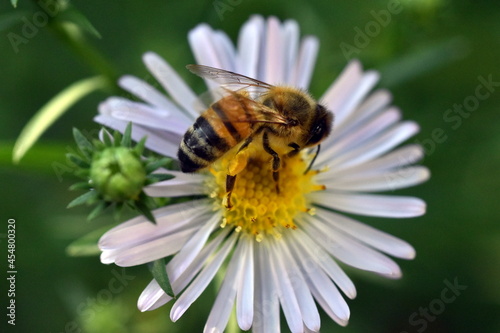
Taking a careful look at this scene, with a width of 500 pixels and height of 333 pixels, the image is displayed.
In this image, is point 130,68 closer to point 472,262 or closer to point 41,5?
point 41,5

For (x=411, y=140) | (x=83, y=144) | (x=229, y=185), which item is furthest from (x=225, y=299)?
(x=411, y=140)

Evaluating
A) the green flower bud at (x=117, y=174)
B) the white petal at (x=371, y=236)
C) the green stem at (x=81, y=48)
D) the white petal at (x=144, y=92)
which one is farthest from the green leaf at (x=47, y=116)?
the white petal at (x=371, y=236)

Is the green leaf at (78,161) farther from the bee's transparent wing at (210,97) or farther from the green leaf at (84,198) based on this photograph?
the bee's transparent wing at (210,97)

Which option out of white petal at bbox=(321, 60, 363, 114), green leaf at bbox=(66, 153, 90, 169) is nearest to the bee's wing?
green leaf at bbox=(66, 153, 90, 169)

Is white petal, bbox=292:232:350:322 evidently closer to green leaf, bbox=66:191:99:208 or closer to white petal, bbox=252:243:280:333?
white petal, bbox=252:243:280:333

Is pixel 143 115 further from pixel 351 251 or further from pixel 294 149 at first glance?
pixel 351 251

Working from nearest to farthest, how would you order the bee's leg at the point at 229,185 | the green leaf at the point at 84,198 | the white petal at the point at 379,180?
the green leaf at the point at 84,198
the bee's leg at the point at 229,185
the white petal at the point at 379,180

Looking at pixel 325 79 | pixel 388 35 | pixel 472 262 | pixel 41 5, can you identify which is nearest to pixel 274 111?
pixel 41 5

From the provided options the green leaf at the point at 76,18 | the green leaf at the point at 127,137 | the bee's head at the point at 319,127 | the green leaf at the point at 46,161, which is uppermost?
the green leaf at the point at 76,18
